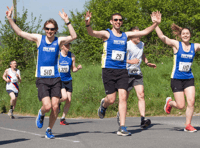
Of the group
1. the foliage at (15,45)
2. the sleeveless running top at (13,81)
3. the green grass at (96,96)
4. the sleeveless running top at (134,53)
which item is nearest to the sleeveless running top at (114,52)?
the sleeveless running top at (134,53)

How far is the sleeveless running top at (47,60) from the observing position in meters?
6.55

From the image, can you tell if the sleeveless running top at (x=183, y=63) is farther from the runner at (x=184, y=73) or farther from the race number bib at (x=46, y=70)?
the race number bib at (x=46, y=70)

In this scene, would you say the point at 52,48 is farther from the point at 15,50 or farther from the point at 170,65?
the point at 15,50

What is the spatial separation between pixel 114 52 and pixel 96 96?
6983 mm

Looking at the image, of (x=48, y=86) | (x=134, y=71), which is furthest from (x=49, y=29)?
(x=134, y=71)

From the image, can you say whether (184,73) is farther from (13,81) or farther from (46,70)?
(13,81)

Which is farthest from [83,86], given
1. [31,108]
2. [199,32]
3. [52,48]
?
[199,32]

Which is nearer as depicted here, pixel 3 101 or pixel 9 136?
pixel 9 136

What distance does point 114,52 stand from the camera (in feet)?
23.0

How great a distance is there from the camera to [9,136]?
7605 mm

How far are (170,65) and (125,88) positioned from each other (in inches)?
459

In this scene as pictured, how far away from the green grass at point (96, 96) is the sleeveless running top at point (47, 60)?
6374 millimetres

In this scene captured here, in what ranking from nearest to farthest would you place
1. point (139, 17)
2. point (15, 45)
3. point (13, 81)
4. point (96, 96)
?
point (13, 81) → point (96, 96) → point (15, 45) → point (139, 17)

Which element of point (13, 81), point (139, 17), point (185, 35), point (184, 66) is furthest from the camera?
point (139, 17)
